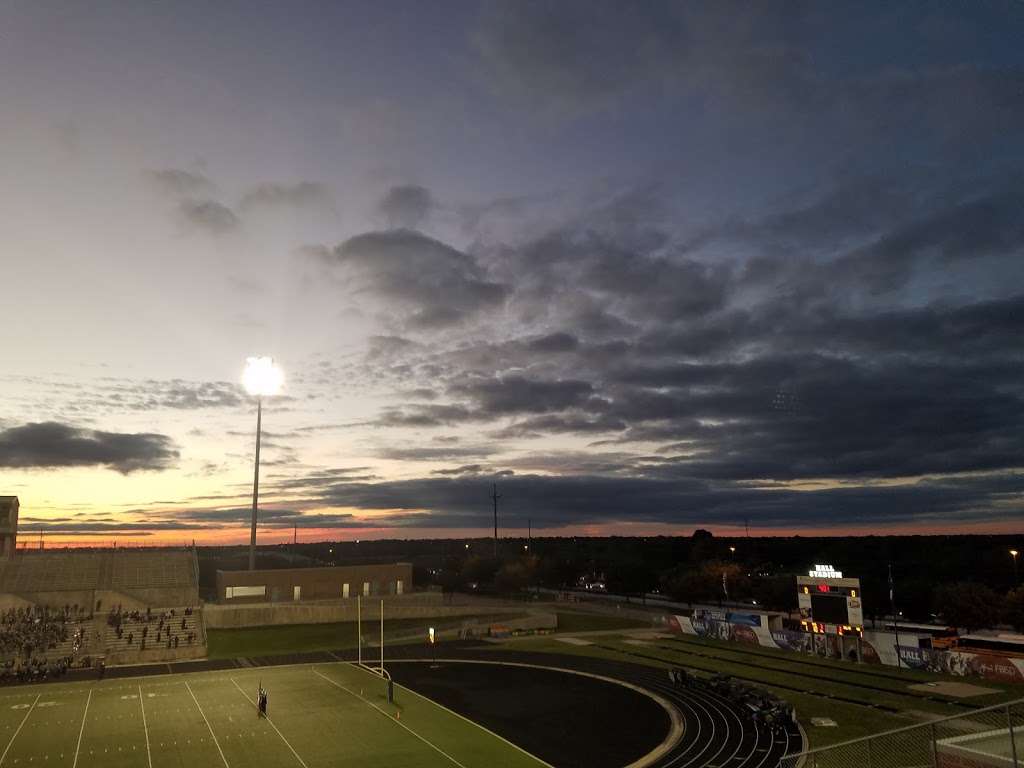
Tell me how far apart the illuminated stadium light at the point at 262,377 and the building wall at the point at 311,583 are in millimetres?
28719

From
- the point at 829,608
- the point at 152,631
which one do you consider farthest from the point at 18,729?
the point at 829,608

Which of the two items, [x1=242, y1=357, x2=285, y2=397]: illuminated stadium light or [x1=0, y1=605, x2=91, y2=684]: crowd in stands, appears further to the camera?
[x1=242, y1=357, x2=285, y2=397]: illuminated stadium light

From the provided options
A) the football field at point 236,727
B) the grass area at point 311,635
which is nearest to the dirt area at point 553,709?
the football field at point 236,727

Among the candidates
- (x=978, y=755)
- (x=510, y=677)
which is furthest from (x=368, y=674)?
(x=978, y=755)

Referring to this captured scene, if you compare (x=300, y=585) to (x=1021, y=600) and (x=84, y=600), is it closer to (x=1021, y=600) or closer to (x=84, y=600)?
(x=84, y=600)

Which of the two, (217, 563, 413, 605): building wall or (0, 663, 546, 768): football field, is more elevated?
(217, 563, 413, 605): building wall

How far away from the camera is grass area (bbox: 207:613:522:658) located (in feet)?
247

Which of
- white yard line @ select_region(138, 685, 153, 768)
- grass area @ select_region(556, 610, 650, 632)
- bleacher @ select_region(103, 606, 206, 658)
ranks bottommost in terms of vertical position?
grass area @ select_region(556, 610, 650, 632)

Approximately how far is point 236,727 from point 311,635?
139 feet

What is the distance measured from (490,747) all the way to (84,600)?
214 ft

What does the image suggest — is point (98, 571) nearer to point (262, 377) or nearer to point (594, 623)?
point (262, 377)

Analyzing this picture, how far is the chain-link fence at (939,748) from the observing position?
15.6m

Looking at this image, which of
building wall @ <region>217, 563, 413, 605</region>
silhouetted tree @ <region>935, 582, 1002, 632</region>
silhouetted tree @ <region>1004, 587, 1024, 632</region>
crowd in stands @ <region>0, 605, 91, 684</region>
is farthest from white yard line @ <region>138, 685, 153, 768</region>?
silhouetted tree @ <region>1004, 587, 1024, 632</region>

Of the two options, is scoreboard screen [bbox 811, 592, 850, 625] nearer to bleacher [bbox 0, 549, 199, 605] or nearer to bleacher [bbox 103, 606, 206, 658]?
bleacher [bbox 103, 606, 206, 658]
